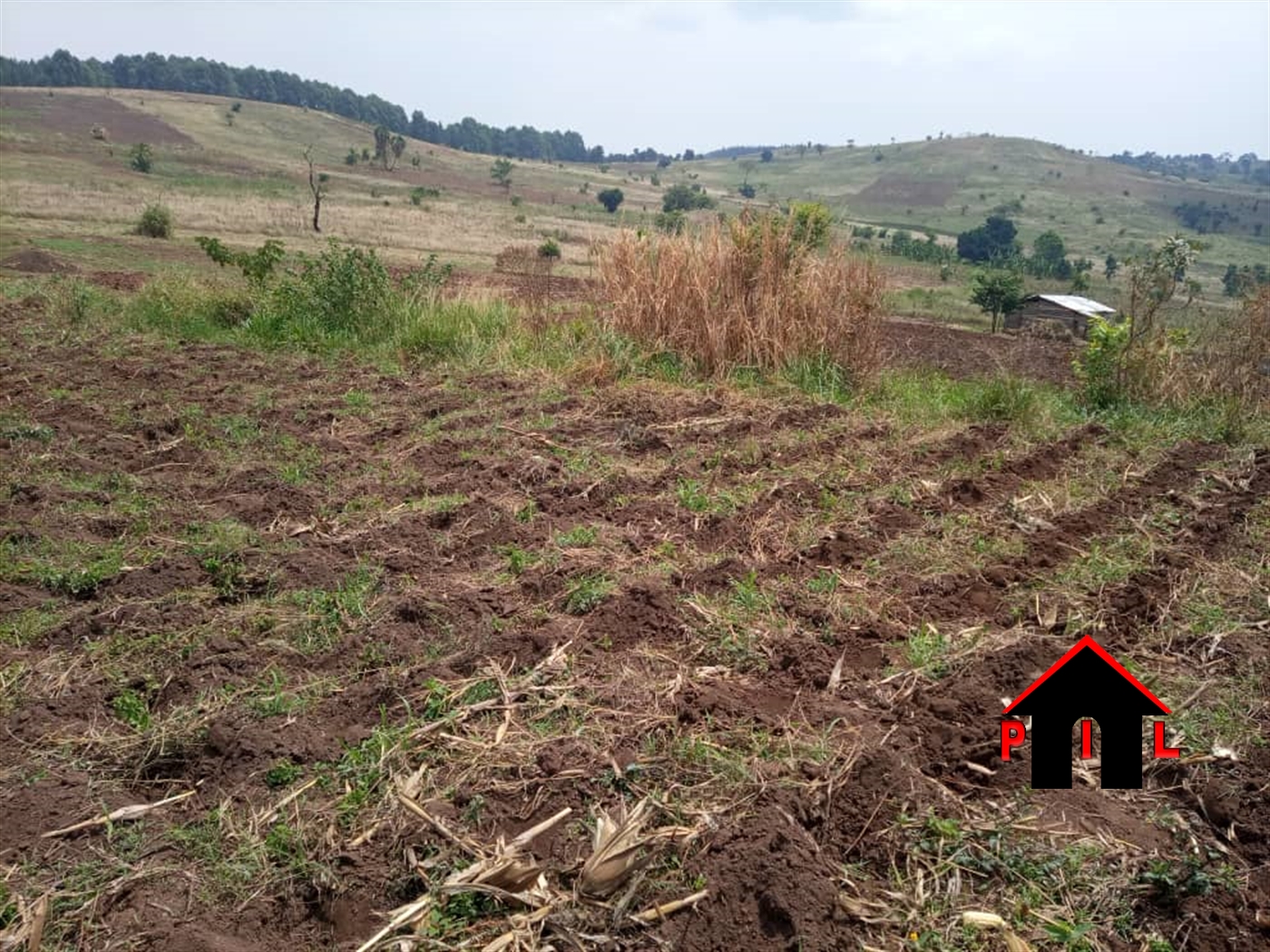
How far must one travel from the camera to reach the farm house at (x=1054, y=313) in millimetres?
15609

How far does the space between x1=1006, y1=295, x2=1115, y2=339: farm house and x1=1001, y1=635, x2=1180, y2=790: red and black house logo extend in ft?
48.2

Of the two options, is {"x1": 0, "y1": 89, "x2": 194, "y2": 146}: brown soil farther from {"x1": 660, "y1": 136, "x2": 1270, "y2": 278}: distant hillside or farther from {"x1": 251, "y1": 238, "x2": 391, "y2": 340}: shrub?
{"x1": 251, "y1": 238, "x2": 391, "y2": 340}: shrub

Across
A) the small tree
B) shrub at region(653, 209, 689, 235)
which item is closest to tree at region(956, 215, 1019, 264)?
shrub at region(653, 209, 689, 235)

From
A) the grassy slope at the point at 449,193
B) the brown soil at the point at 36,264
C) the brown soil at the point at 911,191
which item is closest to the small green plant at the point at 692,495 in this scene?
the grassy slope at the point at 449,193

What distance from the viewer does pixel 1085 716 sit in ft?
7.37

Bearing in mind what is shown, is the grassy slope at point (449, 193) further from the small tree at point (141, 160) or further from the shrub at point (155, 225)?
the small tree at point (141, 160)

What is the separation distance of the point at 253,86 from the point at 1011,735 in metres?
121

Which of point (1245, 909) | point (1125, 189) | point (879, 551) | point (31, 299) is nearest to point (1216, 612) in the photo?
point (879, 551)

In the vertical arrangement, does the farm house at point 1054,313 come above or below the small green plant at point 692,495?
above

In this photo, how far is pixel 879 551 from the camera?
13.3 feet

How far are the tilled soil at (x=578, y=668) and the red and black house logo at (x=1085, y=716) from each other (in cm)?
8

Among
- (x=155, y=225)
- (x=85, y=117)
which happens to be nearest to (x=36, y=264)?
(x=155, y=225)

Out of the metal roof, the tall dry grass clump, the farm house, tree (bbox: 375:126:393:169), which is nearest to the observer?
the tall dry grass clump

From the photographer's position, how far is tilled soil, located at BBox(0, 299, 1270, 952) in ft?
6.77
